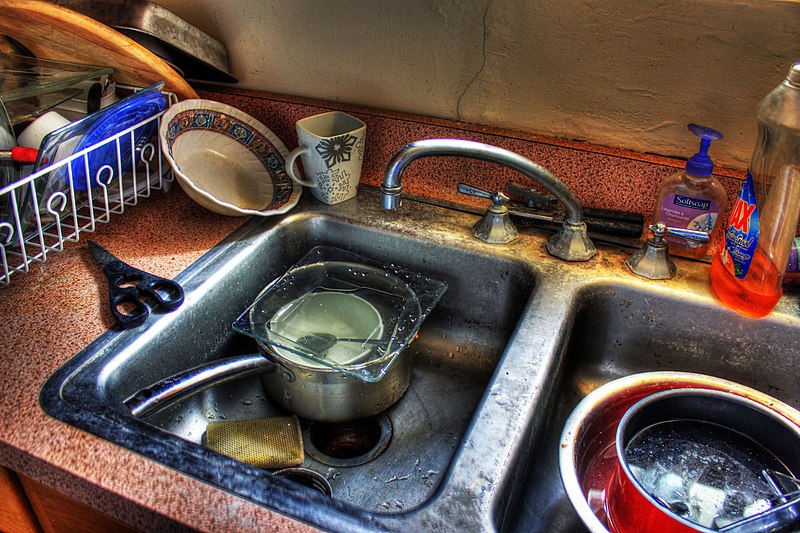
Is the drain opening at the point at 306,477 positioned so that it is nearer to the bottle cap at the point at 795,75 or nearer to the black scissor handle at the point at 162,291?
the black scissor handle at the point at 162,291

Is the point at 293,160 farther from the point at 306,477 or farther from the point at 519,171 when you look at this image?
the point at 306,477

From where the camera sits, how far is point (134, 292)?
32.3 inches

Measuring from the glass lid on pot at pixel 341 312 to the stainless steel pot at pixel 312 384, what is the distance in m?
0.02

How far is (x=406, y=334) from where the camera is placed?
0.87 metres

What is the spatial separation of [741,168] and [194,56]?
0.90 metres

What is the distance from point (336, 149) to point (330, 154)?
0.04 ft

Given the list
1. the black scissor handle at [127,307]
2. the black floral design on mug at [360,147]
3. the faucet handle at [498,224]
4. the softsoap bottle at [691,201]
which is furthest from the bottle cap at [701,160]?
the black scissor handle at [127,307]

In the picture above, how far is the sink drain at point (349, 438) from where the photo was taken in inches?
34.0

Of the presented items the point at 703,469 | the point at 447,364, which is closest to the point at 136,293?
the point at 447,364

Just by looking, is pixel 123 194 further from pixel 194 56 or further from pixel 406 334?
pixel 406 334

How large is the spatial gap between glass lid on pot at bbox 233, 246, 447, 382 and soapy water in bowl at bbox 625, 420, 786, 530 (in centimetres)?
32

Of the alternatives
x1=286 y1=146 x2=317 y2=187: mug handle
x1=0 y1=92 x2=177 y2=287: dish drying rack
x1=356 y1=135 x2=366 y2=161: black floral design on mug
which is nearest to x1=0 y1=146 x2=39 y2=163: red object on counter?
x1=0 y1=92 x2=177 y2=287: dish drying rack

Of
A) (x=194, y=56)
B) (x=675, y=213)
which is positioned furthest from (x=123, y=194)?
(x=675, y=213)

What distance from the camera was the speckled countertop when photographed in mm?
573
